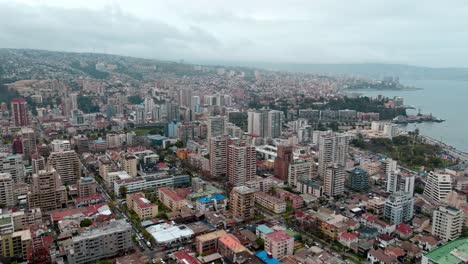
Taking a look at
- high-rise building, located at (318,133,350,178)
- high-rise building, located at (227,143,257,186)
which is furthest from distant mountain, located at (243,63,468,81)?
high-rise building, located at (227,143,257,186)

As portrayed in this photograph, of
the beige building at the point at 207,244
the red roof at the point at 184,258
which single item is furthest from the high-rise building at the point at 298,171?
the red roof at the point at 184,258

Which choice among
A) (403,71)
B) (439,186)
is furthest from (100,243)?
(403,71)

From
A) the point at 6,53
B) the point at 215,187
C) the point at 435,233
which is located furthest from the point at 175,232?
the point at 6,53

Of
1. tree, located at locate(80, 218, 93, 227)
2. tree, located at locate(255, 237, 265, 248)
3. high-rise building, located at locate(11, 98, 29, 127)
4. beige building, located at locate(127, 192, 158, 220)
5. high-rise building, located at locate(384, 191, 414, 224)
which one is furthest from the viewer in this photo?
high-rise building, located at locate(11, 98, 29, 127)

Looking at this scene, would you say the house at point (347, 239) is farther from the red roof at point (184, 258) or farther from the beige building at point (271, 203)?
the red roof at point (184, 258)

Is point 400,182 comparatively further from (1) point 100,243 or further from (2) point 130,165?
(2) point 130,165

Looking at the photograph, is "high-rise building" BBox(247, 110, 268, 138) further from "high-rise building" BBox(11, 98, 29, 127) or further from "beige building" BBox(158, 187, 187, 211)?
"high-rise building" BBox(11, 98, 29, 127)
